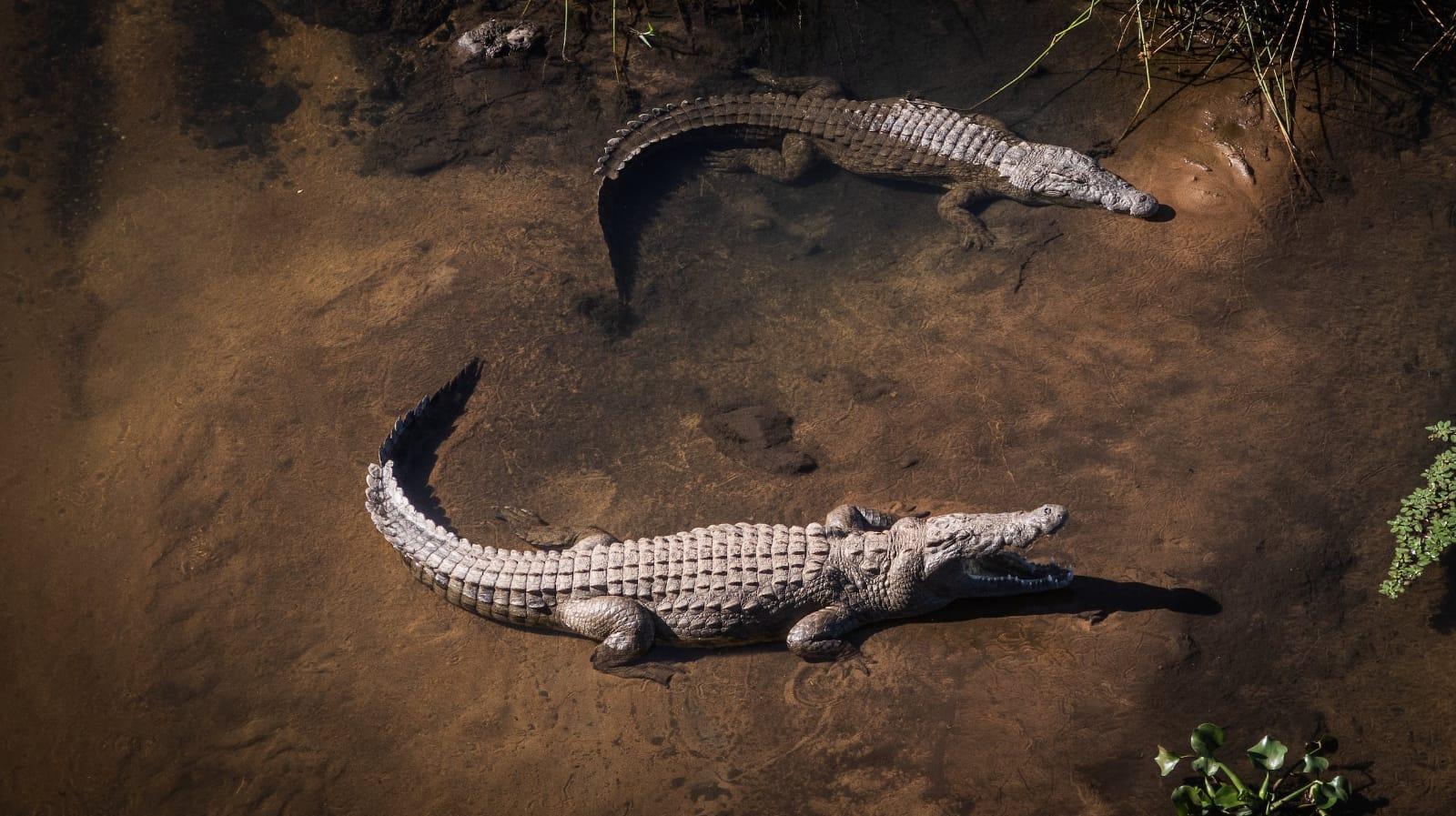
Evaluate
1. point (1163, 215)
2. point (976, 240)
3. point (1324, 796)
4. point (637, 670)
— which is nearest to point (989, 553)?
point (1324, 796)

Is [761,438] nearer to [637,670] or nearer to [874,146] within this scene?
[637,670]

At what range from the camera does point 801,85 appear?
7.10 m

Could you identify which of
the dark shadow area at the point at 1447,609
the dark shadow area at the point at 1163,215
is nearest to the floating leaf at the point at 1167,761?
the dark shadow area at the point at 1447,609

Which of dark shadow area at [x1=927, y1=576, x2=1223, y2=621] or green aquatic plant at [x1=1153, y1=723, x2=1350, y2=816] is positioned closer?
green aquatic plant at [x1=1153, y1=723, x2=1350, y2=816]

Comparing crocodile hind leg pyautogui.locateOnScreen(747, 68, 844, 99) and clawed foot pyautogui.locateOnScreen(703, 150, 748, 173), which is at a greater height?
crocodile hind leg pyautogui.locateOnScreen(747, 68, 844, 99)

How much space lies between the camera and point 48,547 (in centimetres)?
483

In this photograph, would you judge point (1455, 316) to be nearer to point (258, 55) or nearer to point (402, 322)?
point (402, 322)

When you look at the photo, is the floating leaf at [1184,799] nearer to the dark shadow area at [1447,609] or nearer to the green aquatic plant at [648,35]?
the dark shadow area at [1447,609]

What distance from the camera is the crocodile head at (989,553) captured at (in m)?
4.27

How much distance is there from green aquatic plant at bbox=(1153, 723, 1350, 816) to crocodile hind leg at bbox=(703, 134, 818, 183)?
4.32 metres

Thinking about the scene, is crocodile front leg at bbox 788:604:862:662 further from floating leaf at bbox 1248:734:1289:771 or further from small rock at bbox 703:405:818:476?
floating leaf at bbox 1248:734:1289:771

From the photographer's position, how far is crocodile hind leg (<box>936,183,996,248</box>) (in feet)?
19.7

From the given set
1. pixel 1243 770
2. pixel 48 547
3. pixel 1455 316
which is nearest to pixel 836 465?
pixel 1243 770

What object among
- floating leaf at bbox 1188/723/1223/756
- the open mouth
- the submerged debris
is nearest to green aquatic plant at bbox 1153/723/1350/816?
floating leaf at bbox 1188/723/1223/756
